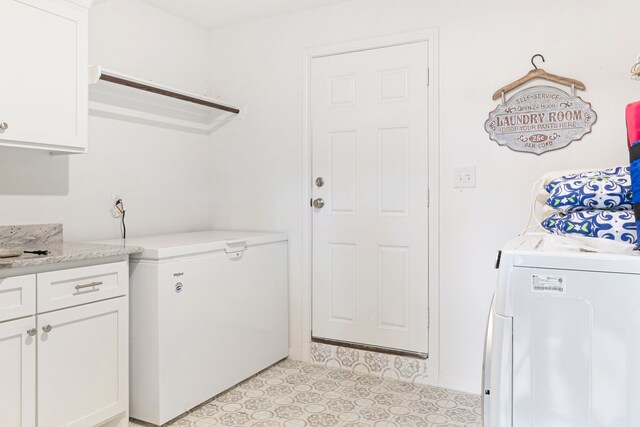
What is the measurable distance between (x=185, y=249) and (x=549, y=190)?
167 centimetres

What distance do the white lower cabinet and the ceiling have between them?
1824 mm

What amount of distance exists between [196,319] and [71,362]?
0.63 m

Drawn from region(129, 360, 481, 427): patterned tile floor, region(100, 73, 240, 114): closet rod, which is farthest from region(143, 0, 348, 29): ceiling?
region(129, 360, 481, 427): patterned tile floor

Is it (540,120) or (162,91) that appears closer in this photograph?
(540,120)

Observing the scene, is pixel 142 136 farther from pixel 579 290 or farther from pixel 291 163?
pixel 579 290

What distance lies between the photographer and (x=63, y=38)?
6.88 ft

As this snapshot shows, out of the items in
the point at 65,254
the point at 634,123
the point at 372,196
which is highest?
the point at 634,123

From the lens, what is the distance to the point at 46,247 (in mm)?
2201

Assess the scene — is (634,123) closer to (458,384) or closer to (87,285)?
(458,384)

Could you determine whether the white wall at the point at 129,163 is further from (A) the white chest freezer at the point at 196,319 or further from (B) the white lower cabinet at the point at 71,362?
(B) the white lower cabinet at the point at 71,362

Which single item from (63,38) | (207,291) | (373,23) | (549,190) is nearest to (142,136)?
(63,38)

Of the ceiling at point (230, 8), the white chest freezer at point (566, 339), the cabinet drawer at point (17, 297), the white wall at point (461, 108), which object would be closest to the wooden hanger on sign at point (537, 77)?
the white wall at point (461, 108)

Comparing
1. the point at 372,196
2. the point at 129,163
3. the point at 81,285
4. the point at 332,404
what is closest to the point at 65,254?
A: the point at 81,285

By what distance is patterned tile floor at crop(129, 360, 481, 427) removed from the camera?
228 cm
